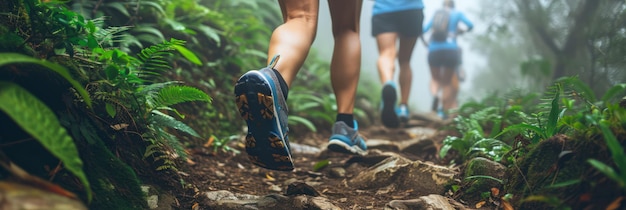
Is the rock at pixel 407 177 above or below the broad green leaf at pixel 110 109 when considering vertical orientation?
below

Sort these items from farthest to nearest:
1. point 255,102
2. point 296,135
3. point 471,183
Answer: point 296,135 → point 471,183 → point 255,102

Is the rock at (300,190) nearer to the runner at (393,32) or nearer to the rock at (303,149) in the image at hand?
the rock at (303,149)

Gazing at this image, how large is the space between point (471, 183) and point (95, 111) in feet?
5.73

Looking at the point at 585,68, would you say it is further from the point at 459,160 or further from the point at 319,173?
the point at 319,173

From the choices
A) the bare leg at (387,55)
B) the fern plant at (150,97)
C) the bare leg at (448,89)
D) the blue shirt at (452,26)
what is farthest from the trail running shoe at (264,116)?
the bare leg at (448,89)

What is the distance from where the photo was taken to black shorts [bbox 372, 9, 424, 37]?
5.01 metres

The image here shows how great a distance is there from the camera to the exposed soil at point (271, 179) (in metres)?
2.16

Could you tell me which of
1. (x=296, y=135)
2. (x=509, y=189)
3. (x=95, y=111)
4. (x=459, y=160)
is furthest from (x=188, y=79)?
(x=509, y=189)

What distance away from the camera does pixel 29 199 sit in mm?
1042

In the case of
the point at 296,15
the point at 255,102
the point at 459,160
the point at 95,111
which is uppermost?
the point at 296,15

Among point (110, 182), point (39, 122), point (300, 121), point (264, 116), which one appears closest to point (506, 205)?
point (264, 116)

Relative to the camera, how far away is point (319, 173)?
2.85 meters

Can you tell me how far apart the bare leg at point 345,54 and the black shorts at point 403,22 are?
2.18 meters

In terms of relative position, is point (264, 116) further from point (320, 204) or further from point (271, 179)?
point (271, 179)
